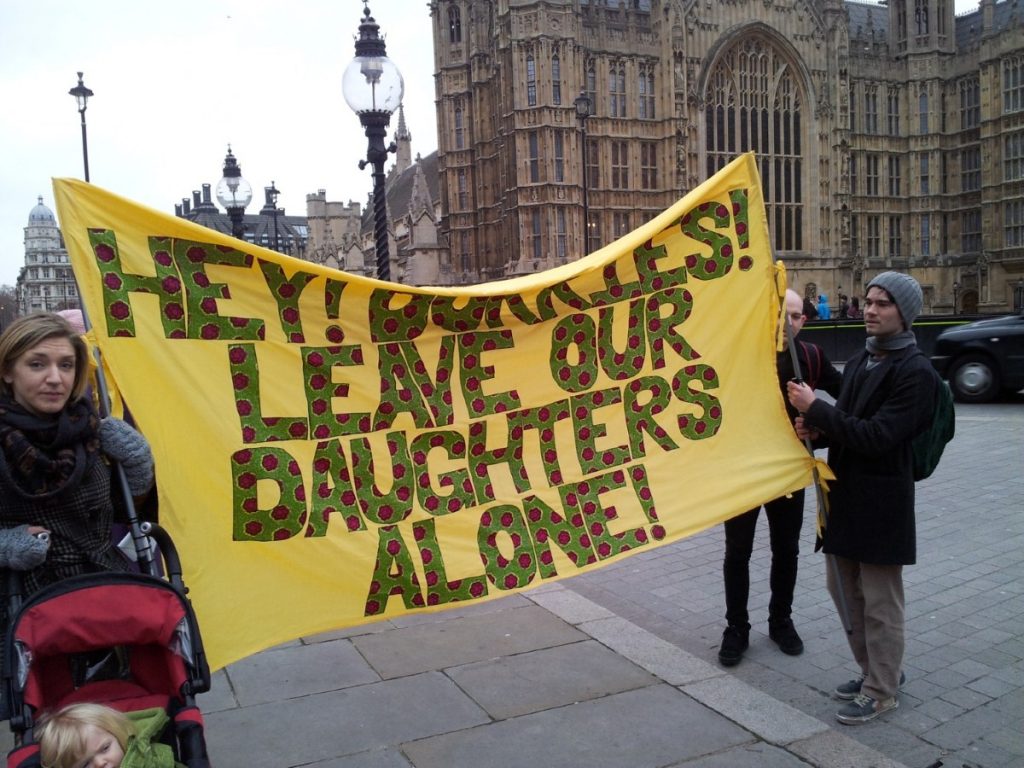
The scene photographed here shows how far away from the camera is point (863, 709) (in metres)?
4.13

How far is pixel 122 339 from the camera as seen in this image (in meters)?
→ 3.35

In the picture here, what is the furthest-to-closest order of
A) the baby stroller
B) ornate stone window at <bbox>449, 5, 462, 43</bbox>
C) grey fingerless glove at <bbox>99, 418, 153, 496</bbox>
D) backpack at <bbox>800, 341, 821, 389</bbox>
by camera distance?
ornate stone window at <bbox>449, 5, 462, 43</bbox> → backpack at <bbox>800, 341, 821, 389</bbox> → grey fingerless glove at <bbox>99, 418, 153, 496</bbox> → the baby stroller

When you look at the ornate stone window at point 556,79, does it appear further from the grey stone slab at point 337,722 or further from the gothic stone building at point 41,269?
the gothic stone building at point 41,269

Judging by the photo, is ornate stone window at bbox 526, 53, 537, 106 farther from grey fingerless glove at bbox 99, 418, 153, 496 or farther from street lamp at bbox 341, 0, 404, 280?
grey fingerless glove at bbox 99, 418, 153, 496

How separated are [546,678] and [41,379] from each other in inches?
123

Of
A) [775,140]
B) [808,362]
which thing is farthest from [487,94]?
→ [808,362]

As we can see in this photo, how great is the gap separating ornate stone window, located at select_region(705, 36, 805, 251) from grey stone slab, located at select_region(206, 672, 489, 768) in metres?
46.3

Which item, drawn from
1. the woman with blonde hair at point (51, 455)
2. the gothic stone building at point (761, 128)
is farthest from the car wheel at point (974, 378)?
the gothic stone building at point (761, 128)

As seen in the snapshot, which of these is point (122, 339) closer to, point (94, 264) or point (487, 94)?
point (94, 264)

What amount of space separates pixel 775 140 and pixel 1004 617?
162 feet

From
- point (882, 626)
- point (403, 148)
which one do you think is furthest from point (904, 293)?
point (403, 148)

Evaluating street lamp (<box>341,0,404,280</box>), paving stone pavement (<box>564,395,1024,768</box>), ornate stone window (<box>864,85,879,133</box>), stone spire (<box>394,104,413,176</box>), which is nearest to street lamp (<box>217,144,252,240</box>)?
street lamp (<box>341,0,404,280</box>)

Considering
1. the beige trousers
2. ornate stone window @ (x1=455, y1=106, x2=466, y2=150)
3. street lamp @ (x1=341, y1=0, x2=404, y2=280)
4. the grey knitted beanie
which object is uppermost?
ornate stone window @ (x1=455, y1=106, x2=466, y2=150)

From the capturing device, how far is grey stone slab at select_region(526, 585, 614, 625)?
5.80 m
